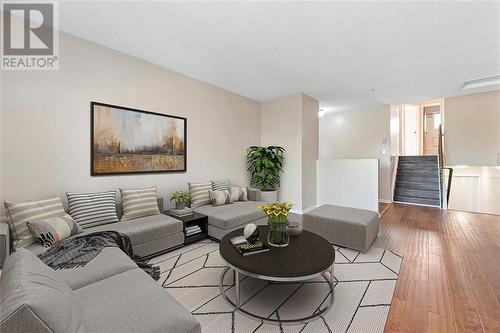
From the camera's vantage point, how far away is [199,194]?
3.56 m

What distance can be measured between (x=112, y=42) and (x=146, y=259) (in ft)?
9.03

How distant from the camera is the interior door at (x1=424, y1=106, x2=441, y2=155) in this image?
8.48 meters

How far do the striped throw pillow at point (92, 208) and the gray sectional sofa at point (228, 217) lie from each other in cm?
113

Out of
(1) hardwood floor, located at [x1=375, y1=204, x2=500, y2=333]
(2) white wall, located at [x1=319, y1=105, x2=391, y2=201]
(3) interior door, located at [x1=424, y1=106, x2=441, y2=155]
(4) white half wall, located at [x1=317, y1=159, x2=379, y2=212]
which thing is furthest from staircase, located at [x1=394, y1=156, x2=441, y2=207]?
(3) interior door, located at [x1=424, y1=106, x2=441, y2=155]

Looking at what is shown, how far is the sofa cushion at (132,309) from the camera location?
1020 millimetres

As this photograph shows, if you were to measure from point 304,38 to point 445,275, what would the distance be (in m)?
3.02

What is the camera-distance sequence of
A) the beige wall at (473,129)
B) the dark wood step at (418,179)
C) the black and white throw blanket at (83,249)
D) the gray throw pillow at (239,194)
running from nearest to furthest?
the black and white throw blanket at (83,249) < the gray throw pillow at (239,194) < the beige wall at (473,129) < the dark wood step at (418,179)

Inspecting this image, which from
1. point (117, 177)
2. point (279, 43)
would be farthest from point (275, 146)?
point (117, 177)

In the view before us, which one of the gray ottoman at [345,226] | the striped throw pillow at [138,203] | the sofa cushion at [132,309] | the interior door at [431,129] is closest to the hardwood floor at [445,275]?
the gray ottoman at [345,226]

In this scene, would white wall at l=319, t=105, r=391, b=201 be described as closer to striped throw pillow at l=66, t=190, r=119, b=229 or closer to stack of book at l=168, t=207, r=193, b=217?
stack of book at l=168, t=207, r=193, b=217

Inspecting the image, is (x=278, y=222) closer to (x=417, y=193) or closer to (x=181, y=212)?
(x=181, y=212)

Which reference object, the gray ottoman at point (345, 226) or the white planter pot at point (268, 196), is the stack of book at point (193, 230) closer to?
the gray ottoman at point (345, 226)

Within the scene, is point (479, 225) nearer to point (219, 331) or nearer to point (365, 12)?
point (365, 12)

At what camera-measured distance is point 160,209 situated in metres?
3.21
